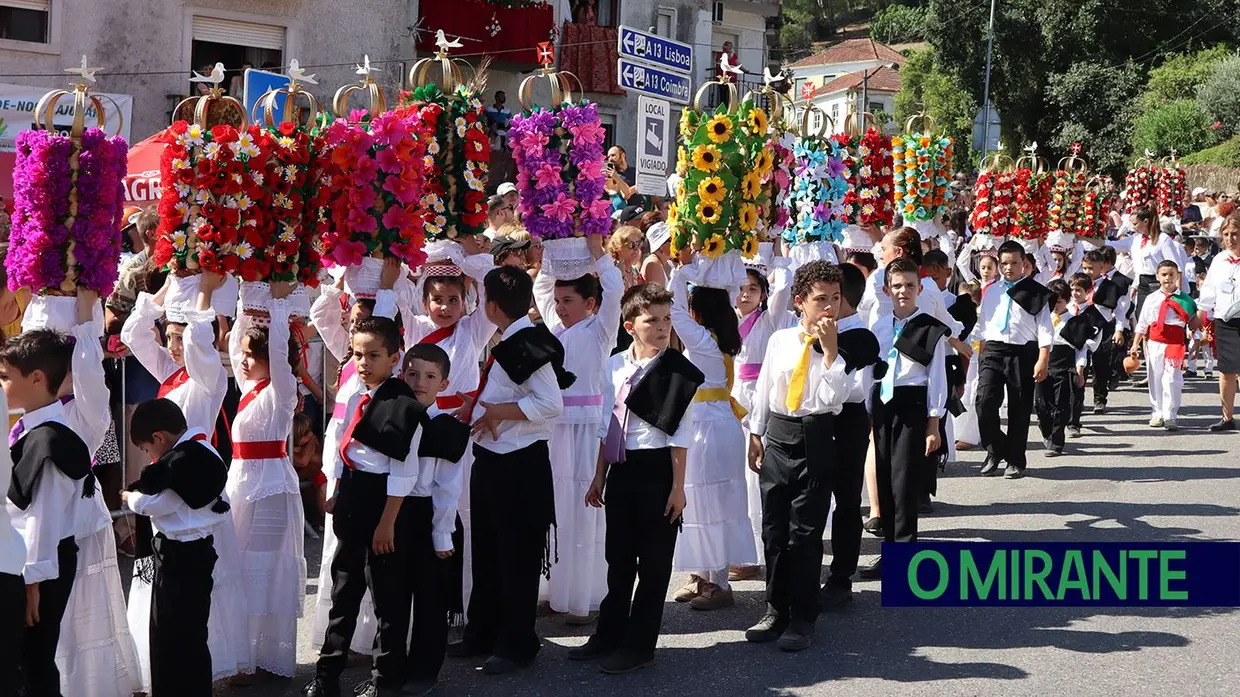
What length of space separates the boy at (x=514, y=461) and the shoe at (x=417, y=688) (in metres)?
0.41

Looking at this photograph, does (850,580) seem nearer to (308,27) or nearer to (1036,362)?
(1036,362)

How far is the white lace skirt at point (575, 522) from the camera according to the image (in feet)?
23.9

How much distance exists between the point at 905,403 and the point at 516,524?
323 centimetres

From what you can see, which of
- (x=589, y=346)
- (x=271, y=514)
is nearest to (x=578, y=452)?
(x=589, y=346)

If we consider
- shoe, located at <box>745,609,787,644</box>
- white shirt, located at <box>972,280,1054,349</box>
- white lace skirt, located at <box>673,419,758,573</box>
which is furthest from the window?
shoe, located at <box>745,609,787,644</box>

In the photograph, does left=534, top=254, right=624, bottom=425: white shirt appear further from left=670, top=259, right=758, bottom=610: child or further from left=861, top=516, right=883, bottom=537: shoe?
left=861, top=516, right=883, bottom=537: shoe

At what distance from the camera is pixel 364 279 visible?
685 cm

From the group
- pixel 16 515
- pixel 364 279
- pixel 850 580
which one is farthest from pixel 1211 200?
pixel 16 515

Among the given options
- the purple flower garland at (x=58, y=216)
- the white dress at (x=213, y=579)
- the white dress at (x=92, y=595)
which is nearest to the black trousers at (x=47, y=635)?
the white dress at (x=92, y=595)

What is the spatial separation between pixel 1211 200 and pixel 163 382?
25.1m

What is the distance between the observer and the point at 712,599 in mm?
7629

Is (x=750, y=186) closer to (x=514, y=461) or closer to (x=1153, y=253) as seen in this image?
(x=514, y=461)

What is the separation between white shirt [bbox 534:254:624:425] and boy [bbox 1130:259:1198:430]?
8.93 meters

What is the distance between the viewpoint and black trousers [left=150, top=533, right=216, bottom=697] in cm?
557
